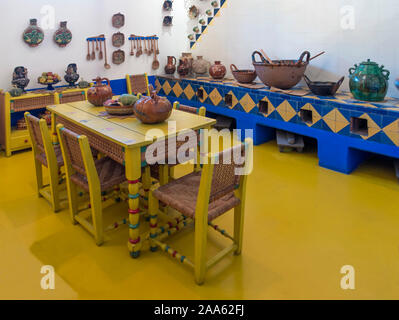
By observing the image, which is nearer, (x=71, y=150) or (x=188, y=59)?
(x=71, y=150)

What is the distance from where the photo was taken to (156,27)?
17.5 feet

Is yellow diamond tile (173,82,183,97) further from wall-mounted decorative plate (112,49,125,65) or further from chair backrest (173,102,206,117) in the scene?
chair backrest (173,102,206,117)

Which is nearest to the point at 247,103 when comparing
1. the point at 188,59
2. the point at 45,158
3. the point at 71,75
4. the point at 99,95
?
the point at 188,59

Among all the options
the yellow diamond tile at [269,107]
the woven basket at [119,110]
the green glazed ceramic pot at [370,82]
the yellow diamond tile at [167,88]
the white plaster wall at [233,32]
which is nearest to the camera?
the woven basket at [119,110]

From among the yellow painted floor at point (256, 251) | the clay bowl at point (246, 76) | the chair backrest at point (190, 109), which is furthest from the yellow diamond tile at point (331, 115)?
the chair backrest at point (190, 109)

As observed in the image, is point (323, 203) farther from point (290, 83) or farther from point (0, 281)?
point (0, 281)

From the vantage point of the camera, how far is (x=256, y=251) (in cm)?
229

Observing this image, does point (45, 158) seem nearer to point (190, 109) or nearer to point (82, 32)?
point (190, 109)

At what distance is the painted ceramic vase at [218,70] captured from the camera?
4.85 m

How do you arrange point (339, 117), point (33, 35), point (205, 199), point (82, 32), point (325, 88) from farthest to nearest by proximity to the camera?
point (82, 32) < point (33, 35) < point (325, 88) < point (339, 117) < point (205, 199)

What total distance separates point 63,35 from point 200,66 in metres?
1.90

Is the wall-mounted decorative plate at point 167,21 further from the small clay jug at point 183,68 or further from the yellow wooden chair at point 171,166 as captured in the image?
the yellow wooden chair at point 171,166

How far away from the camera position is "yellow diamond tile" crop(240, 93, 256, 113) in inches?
166

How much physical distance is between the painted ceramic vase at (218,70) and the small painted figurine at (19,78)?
2332 mm
